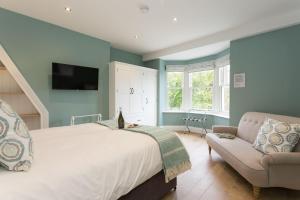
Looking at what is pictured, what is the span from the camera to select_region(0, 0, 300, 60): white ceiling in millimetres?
2646

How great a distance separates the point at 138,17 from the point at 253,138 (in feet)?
9.13

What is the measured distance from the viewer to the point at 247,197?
6.68 ft

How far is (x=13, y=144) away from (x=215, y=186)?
224 centimetres

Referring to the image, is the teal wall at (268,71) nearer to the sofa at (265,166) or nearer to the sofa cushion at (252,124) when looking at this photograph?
the sofa cushion at (252,124)

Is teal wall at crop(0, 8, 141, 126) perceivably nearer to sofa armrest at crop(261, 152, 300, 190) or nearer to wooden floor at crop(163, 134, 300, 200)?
wooden floor at crop(163, 134, 300, 200)

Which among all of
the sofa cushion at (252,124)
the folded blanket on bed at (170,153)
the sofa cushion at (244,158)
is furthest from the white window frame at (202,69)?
the folded blanket on bed at (170,153)

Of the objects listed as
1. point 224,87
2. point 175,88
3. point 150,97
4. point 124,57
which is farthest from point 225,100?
point 124,57

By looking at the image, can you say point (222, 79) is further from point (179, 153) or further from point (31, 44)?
point (31, 44)

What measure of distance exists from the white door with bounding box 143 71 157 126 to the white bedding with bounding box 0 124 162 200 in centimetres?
330

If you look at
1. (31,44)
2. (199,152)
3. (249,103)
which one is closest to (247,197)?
(199,152)

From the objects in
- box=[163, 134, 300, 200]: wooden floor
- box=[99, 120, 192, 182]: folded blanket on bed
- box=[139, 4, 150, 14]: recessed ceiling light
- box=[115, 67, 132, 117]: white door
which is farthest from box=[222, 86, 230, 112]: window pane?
box=[99, 120, 192, 182]: folded blanket on bed

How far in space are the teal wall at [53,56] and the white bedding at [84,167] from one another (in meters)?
1.73

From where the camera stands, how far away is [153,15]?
3016 millimetres

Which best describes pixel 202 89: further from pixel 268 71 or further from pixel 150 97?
pixel 268 71
